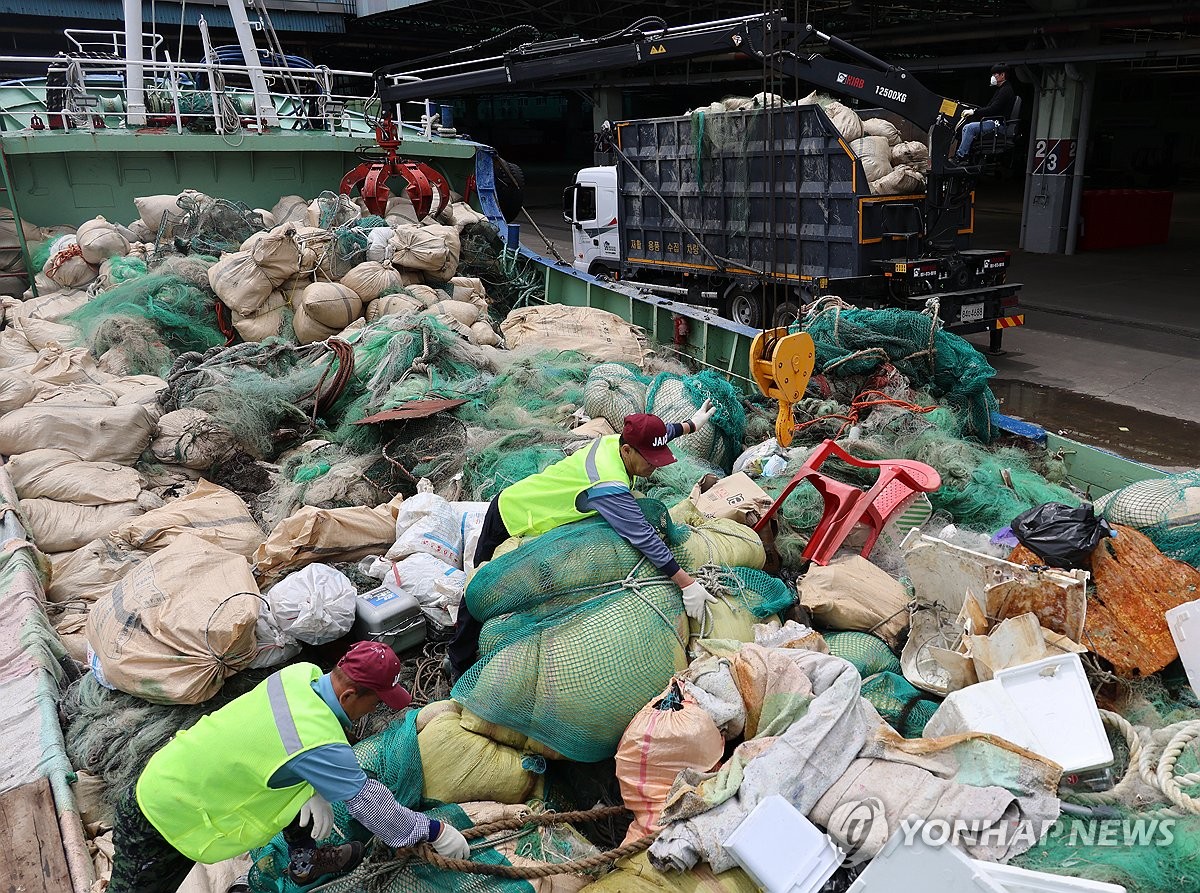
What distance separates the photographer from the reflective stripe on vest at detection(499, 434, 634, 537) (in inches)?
145

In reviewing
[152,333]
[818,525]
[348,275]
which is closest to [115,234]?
[152,333]

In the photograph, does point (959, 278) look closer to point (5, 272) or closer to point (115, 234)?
point (115, 234)

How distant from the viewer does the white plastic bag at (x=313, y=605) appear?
3.97 m

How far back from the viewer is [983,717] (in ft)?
9.51

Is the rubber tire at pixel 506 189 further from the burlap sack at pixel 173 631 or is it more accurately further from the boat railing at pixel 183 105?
the burlap sack at pixel 173 631

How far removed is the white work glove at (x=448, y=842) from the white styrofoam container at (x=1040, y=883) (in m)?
1.46

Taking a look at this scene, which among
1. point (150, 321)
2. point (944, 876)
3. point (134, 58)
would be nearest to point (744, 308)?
point (150, 321)

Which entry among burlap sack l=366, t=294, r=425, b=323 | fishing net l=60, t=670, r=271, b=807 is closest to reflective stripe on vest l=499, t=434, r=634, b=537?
fishing net l=60, t=670, r=271, b=807

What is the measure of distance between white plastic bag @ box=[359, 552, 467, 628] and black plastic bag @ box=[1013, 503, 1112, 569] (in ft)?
8.17

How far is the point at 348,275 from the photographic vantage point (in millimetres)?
7910

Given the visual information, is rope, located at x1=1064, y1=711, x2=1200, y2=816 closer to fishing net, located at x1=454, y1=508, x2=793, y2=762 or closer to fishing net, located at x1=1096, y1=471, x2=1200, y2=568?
fishing net, located at x1=1096, y1=471, x2=1200, y2=568

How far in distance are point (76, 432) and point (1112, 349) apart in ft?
36.8

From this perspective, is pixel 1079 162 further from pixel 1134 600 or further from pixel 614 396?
pixel 1134 600

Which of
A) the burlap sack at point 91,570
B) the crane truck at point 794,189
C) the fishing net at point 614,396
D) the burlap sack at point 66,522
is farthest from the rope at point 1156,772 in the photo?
the crane truck at point 794,189
